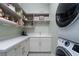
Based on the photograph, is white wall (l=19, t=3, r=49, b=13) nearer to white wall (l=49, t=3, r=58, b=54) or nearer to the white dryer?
white wall (l=49, t=3, r=58, b=54)

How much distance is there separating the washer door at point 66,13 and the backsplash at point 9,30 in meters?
0.94

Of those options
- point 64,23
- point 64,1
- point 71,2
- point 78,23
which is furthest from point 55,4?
point 78,23

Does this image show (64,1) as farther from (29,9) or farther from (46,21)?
(29,9)

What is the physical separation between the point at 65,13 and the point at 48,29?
0.46 meters

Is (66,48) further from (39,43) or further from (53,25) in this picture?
(39,43)

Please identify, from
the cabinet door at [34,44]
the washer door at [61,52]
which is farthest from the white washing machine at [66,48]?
the cabinet door at [34,44]

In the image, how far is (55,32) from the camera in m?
1.61

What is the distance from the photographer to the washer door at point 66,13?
1.18m

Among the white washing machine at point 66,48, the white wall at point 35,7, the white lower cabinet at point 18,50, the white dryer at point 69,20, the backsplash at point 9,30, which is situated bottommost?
the white lower cabinet at point 18,50

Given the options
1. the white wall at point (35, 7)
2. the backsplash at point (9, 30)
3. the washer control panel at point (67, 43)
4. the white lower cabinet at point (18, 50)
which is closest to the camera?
the washer control panel at point (67, 43)

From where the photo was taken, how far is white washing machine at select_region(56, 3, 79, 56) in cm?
116

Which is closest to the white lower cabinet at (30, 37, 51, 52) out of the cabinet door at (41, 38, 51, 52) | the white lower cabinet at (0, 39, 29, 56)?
the cabinet door at (41, 38, 51, 52)

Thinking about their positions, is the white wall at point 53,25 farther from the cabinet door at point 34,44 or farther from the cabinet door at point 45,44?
the cabinet door at point 34,44

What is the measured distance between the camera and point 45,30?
68.0 inches
